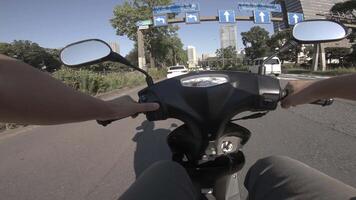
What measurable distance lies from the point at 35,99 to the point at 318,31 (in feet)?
5.94

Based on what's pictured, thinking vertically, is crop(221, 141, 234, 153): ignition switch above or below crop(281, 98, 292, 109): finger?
below

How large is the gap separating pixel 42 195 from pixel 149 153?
1774mm

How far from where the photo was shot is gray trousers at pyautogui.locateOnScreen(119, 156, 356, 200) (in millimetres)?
1289

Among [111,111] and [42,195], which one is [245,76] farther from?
A: [42,195]

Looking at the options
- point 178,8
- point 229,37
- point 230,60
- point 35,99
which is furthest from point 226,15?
point 35,99

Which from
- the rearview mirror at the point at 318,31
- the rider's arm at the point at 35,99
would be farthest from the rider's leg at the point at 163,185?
the rearview mirror at the point at 318,31

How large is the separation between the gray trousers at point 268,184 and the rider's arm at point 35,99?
1.50 feet

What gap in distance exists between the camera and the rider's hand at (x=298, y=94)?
5.45 ft

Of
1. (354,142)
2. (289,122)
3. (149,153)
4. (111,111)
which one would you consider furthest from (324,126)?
(111,111)

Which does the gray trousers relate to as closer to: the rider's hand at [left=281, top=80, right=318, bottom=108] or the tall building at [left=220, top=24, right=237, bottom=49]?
the rider's hand at [left=281, top=80, right=318, bottom=108]

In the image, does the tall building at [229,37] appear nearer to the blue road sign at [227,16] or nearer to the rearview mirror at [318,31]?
the rearview mirror at [318,31]

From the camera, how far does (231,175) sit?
1945 millimetres

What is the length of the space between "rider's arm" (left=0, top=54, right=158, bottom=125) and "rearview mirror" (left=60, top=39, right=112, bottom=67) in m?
0.83

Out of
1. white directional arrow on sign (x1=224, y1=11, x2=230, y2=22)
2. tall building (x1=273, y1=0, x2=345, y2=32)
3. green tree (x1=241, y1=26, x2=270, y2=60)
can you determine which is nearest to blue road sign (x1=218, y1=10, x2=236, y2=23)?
white directional arrow on sign (x1=224, y1=11, x2=230, y2=22)
